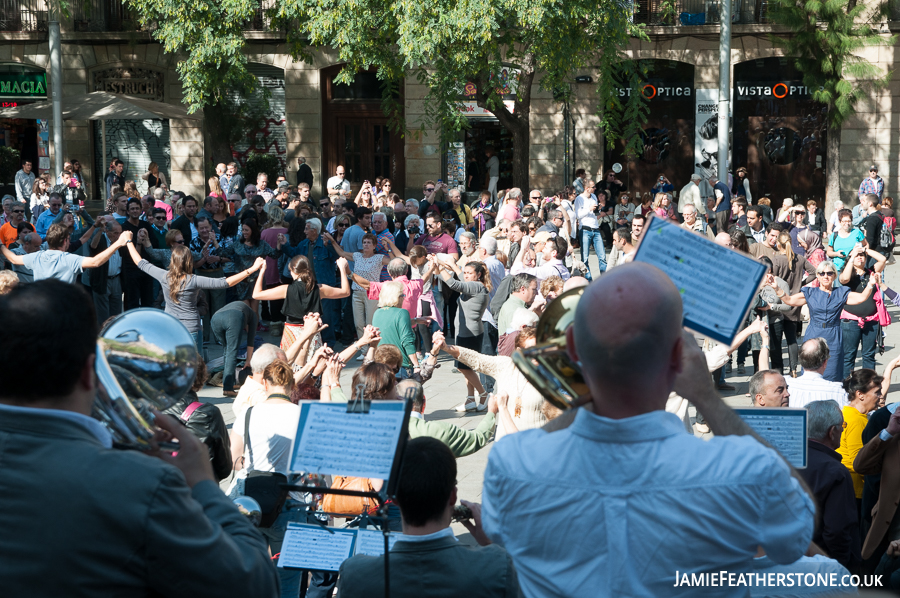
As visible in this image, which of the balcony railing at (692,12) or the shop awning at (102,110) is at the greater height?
the balcony railing at (692,12)

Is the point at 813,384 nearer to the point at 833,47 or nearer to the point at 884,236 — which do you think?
the point at 884,236

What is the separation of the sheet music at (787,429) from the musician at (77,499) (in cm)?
163

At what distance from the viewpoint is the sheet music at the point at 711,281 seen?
2.13 metres

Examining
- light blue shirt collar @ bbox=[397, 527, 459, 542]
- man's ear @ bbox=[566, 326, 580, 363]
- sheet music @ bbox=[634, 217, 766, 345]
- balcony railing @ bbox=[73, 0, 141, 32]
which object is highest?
balcony railing @ bbox=[73, 0, 141, 32]

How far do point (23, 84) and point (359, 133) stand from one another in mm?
9765

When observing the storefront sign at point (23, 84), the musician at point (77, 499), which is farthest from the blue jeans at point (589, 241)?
the storefront sign at point (23, 84)

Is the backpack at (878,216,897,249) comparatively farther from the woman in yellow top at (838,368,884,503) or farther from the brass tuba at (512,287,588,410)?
the brass tuba at (512,287,588,410)

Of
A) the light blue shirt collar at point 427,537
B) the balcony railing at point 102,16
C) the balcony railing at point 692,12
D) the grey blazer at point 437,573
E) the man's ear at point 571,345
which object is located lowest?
the grey blazer at point 437,573

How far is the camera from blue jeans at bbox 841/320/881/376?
31.1 feet

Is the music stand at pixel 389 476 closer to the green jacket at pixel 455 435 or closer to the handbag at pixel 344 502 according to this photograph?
the handbag at pixel 344 502

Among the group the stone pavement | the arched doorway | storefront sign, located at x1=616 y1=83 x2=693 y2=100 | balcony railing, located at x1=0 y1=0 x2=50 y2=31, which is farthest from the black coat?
balcony railing, located at x1=0 y1=0 x2=50 y2=31

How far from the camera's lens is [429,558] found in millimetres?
3029

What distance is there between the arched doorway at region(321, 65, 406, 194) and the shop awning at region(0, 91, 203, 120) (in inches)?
218

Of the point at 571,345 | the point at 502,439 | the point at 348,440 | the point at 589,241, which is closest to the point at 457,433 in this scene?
the point at 348,440
